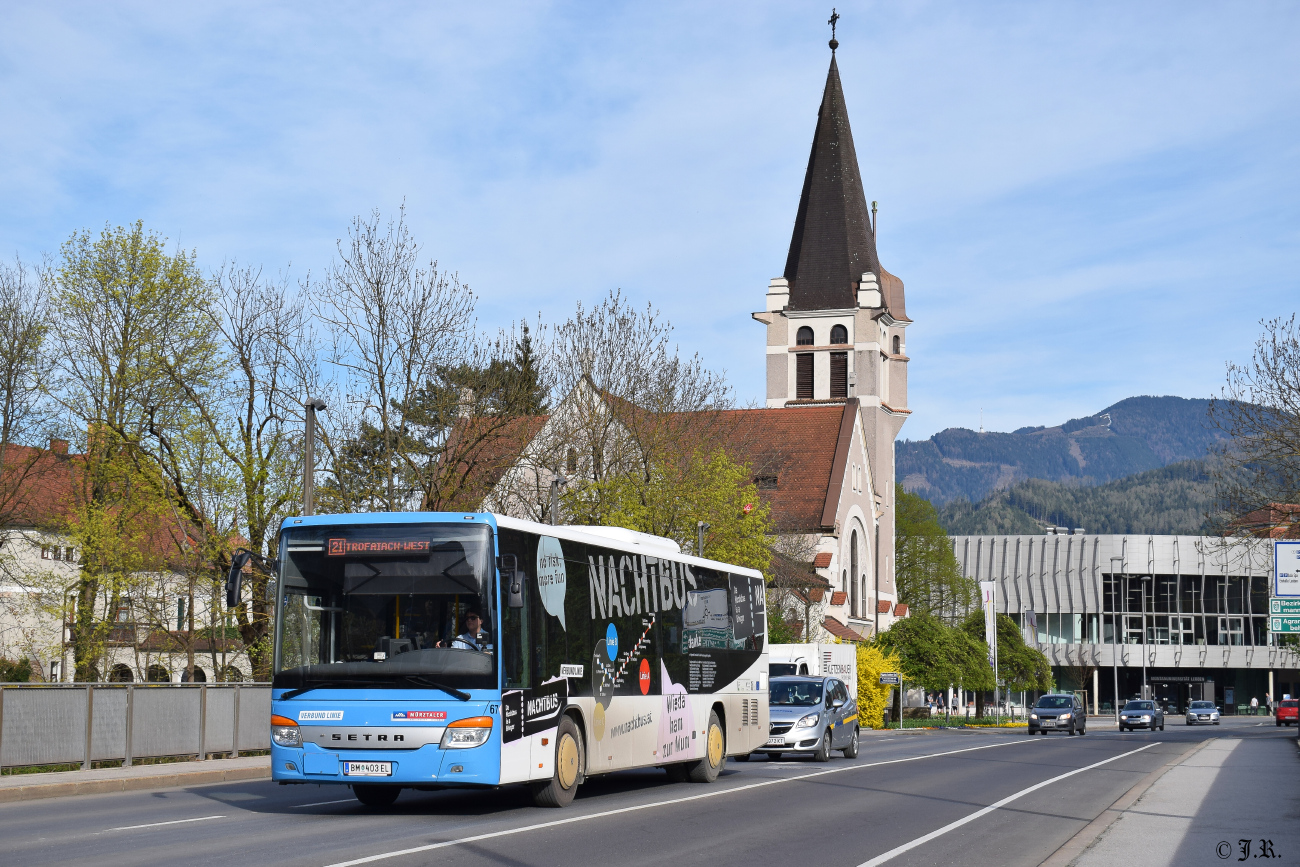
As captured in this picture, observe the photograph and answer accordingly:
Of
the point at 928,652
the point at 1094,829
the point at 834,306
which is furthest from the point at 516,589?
the point at 834,306

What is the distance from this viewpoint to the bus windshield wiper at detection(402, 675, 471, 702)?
13820 mm

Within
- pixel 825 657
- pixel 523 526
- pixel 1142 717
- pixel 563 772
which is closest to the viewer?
pixel 523 526

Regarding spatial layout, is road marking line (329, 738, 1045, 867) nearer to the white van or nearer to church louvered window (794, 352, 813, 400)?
the white van

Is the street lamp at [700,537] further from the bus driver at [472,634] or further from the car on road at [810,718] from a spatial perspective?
the bus driver at [472,634]

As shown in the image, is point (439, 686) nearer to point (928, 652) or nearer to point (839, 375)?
point (928, 652)

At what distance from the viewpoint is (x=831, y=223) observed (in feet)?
244

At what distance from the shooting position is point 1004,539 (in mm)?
126562

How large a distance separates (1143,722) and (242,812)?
5319 centimetres

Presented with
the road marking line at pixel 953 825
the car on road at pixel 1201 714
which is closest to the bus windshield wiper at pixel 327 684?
the road marking line at pixel 953 825

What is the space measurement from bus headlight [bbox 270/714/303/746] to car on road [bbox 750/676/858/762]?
41.3 feet

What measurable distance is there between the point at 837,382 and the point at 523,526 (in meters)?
61.3

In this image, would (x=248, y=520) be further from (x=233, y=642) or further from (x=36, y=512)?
(x=36, y=512)

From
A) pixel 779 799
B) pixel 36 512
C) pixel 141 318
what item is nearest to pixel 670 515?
pixel 141 318

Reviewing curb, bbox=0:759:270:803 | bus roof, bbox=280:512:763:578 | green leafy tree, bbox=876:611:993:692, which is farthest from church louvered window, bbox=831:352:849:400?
bus roof, bbox=280:512:763:578
